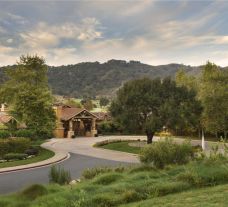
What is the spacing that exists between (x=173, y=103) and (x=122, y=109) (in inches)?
263

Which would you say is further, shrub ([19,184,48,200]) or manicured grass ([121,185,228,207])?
shrub ([19,184,48,200])

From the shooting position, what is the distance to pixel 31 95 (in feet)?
140

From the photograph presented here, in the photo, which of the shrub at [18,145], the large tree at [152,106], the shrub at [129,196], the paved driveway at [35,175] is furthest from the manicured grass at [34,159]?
the shrub at [129,196]

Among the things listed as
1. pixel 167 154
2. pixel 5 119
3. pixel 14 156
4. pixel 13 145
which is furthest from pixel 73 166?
pixel 5 119

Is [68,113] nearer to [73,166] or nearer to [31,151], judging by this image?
[31,151]

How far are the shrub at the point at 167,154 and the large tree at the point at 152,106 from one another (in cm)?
2311

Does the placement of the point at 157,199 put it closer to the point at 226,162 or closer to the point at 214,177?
the point at 214,177

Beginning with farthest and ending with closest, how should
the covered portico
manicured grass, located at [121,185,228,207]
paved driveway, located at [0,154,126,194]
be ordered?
the covered portico, paved driveway, located at [0,154,126,194], manicured grass, located at [121,185,228,207]

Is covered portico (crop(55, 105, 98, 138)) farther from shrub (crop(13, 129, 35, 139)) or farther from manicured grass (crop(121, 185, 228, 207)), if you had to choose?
manicured grass (crop(121, 185, 228, 207))

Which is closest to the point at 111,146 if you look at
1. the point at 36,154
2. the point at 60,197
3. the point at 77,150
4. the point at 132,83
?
the point at 77,150

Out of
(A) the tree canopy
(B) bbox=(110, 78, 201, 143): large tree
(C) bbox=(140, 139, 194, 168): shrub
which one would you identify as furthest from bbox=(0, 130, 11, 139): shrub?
(C) bbox=(140, 139, 194, 168): shrub

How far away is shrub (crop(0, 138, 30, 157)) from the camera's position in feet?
120

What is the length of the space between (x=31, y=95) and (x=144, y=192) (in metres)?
32.2

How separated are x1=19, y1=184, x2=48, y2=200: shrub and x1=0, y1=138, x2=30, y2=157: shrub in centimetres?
2438
